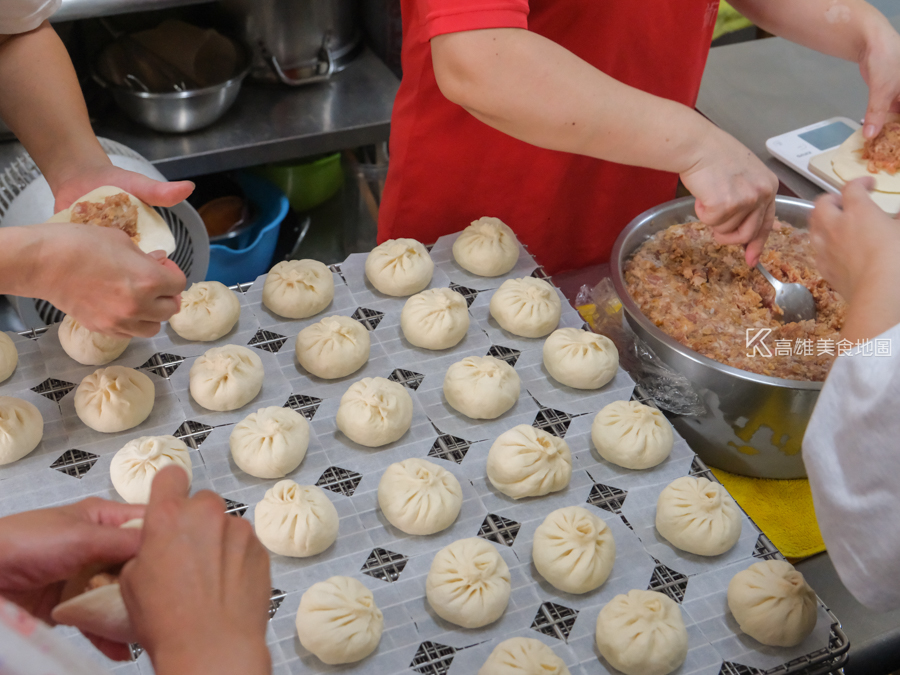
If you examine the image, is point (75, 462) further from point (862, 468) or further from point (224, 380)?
point (862, 468)

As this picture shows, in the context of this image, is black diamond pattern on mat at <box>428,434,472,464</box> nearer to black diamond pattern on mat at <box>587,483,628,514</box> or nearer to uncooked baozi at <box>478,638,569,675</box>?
black diamond pattern on mat at <box>587,483,628,514</box>

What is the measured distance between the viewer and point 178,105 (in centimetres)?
287

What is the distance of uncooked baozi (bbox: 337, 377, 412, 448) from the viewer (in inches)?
60.7

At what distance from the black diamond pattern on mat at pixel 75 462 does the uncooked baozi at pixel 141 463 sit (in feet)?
0.21

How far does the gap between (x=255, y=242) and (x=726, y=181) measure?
6.94ft

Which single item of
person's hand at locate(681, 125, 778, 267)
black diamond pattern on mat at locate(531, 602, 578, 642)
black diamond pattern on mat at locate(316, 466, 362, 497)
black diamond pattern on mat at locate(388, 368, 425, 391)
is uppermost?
person's hand at locate(681, 125, 778, 267)

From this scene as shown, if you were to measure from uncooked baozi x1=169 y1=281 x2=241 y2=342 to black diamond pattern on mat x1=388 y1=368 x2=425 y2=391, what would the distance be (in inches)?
16.4

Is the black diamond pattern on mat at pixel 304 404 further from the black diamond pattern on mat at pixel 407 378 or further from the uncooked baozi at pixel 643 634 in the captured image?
the uncooked baozi at pixel 643 634

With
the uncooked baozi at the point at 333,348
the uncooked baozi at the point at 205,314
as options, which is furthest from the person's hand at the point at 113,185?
the uncooked baozi at the point at 333,348

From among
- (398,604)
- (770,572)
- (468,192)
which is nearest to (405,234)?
(468,192)

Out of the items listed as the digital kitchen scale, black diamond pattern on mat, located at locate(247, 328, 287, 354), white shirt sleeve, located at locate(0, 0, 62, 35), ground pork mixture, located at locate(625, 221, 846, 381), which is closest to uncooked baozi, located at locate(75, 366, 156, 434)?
black diamond pattern on mat, located at locate(247, 328, 287, 354)

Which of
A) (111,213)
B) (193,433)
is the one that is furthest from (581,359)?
(111,213)

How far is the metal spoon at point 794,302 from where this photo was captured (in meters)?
1.75

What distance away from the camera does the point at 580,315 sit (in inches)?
75.1
